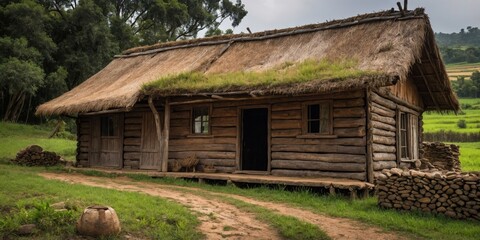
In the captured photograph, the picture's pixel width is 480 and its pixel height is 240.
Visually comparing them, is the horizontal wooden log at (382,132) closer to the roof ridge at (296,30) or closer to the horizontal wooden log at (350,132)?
the horizontal wooden log at (350,132)

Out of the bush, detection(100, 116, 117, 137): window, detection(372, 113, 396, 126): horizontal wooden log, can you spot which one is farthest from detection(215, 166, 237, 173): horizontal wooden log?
the bush

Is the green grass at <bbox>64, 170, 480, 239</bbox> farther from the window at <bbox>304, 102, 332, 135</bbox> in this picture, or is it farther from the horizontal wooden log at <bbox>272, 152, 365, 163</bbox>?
the window at <bbox>304, 102, 332, 135</bbox>

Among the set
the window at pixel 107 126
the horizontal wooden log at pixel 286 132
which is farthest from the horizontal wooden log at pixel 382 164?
the window at pixel 107 126

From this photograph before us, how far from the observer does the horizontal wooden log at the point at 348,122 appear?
10.4m

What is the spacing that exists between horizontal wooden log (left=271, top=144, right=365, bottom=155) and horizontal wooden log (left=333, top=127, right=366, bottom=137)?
0.29 meters

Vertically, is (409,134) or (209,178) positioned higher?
(409,134)

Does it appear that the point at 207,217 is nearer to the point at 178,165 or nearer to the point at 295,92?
the point at 295,92

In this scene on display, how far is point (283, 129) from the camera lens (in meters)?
11.7

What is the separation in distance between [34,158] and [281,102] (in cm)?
925

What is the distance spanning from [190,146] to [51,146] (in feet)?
34.8

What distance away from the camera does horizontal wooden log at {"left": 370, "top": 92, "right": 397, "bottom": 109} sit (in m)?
11.0

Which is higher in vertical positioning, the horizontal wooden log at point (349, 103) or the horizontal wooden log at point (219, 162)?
the horizontal wooden log at point (349, 103)

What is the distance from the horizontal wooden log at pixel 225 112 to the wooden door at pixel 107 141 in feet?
12.8

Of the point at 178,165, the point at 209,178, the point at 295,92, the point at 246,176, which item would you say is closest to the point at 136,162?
the point at 178,165
